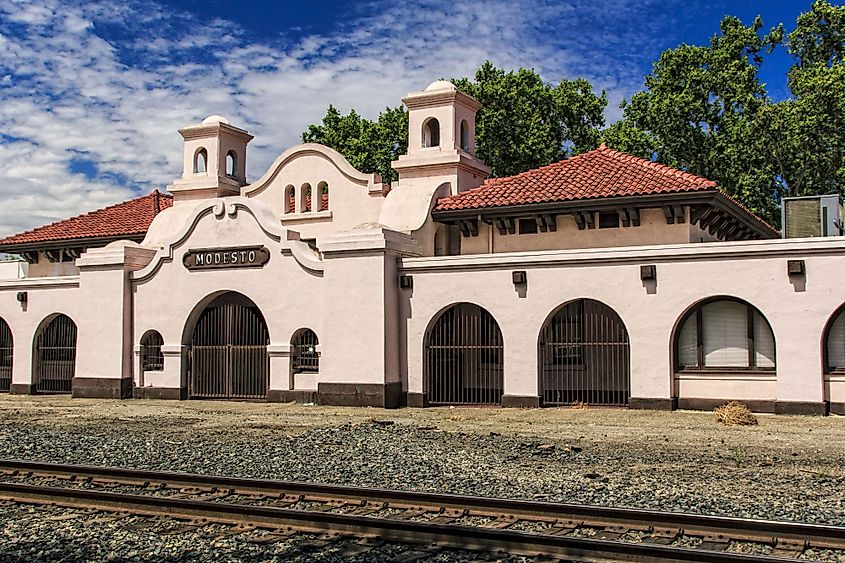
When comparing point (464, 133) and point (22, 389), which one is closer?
point (464, 133)

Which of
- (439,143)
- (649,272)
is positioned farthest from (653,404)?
(439,143)

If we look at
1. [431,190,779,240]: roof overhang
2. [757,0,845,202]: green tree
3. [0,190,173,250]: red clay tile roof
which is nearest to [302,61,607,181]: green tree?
[757,0,845,202]: green tree

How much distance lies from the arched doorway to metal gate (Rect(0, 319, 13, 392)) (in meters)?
8.03

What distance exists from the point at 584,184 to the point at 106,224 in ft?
57.1

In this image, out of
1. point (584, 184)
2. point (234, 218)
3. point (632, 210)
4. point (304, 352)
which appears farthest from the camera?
point (234, 218)

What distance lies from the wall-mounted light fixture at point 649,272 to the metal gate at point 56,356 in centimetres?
1741

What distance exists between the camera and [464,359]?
2314cm

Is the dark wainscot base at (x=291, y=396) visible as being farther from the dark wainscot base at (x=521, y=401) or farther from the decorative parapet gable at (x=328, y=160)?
the decorative parapet gable at (x=328, y=160)

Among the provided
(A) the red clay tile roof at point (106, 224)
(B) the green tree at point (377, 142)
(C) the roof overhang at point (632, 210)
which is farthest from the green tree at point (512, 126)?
(C) the roof overhang at point (632, 210)

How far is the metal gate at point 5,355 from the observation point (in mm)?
28844

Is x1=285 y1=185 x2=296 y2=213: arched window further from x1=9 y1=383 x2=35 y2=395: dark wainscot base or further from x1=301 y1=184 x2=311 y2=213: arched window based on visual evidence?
x1=9 y1=383 x2=35 y2=395: dark wainscot base

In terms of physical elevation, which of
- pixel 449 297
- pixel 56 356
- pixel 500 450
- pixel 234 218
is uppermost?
pixel 234 218

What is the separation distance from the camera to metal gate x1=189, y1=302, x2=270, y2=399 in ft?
79.4

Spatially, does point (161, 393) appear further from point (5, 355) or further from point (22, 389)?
point (5, 355)
